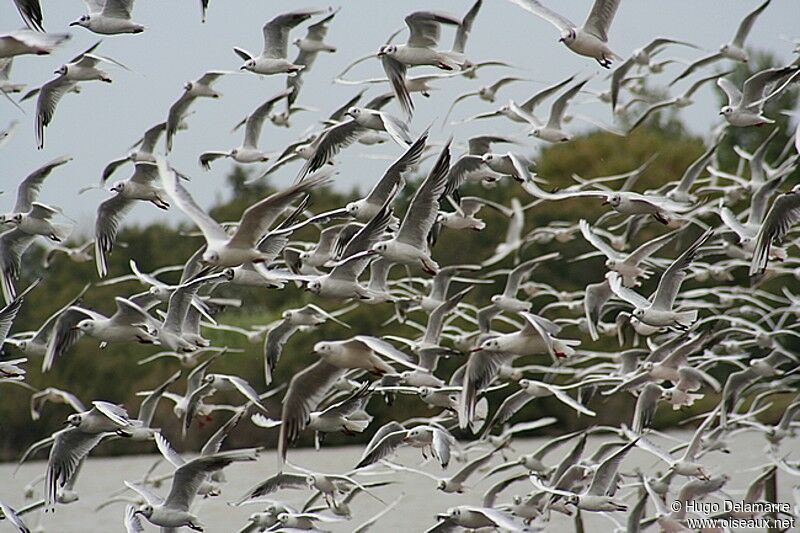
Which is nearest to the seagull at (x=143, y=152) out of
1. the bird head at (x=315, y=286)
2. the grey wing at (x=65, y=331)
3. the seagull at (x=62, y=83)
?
the seagull at (x=62, y=83)

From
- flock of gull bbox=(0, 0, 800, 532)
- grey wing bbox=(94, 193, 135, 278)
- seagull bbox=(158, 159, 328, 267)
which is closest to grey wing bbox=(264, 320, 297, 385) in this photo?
flock of gull bbox=(0, 0, 800, 532)

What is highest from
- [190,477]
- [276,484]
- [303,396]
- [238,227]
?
[238,227]

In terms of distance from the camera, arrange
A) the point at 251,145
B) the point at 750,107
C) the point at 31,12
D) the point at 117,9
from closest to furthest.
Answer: the point at 31,12 → the point at 117,9 → the point at 750,107 → the point at 251,145

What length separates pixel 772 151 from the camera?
4378 cm

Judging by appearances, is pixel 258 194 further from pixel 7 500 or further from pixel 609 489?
pixel 609 489

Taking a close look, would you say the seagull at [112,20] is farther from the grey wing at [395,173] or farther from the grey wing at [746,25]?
the grey wing at [746,25]

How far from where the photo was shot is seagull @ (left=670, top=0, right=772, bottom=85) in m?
13.2

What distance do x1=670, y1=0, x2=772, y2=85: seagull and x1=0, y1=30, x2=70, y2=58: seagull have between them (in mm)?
6555

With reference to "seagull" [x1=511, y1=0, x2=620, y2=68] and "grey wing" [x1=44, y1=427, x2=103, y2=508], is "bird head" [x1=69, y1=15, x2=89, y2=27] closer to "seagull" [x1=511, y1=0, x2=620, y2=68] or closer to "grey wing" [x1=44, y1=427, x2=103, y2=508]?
"grey wing" [x1=44, y1=427, x2=103, y2=508]

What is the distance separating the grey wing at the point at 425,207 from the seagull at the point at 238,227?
1.40 m

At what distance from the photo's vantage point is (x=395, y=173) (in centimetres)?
1007

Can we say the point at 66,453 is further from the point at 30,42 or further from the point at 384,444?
the point at 30,42

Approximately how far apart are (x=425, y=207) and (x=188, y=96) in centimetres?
342

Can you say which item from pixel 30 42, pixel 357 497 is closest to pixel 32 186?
pixel 30 42
